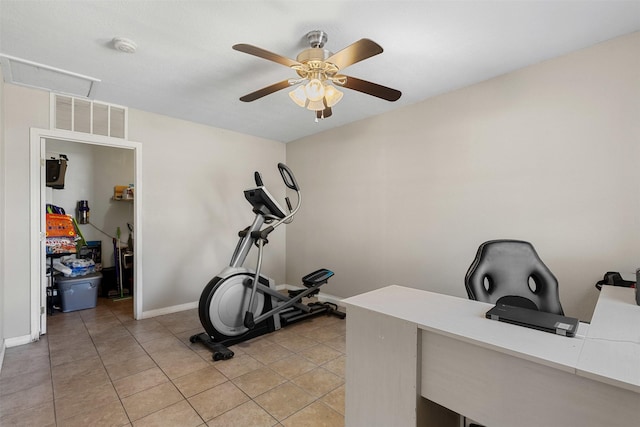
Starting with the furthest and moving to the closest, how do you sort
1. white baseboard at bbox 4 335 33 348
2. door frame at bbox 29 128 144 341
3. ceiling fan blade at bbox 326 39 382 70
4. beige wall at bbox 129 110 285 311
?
1. beige wall at bbox 129 110 285 311
2. door frame at bbox 29 128 144 341
3. white baseboard at bbox 4 335 33 348
4. ceiling fan blade at bbox 326 39 382 70

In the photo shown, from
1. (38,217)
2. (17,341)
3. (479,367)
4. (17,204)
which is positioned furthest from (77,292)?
(479,367)

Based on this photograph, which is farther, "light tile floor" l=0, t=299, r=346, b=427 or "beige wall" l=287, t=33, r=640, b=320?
"beige wall" l=287, t=33, r=640, b=320

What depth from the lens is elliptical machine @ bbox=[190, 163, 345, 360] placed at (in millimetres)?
2746

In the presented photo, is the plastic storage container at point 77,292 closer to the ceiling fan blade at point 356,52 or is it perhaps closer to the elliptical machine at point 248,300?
the elliptical machine at point 248,300

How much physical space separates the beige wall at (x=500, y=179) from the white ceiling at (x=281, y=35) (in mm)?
285

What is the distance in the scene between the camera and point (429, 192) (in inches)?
124

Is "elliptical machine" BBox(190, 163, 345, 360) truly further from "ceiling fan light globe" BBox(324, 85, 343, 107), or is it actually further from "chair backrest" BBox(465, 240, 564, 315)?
"chair backrest" BBox(465, 240, 564, 315)

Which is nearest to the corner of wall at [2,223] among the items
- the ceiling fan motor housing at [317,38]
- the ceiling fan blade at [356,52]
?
the ceiling fan motor housing at [317,38]

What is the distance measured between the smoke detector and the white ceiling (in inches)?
1.7

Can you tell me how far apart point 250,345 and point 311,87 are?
245cm

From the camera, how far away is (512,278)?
5.99 ft

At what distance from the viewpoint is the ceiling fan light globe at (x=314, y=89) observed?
195 cm

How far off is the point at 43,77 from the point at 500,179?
14.1 ft

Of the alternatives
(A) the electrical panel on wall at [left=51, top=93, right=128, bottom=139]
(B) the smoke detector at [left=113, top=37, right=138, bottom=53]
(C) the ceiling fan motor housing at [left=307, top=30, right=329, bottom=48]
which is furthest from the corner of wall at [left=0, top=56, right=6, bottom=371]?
(C) the ceiling fan motor housing at [left=307, top=30, right=329, bottom=48]
